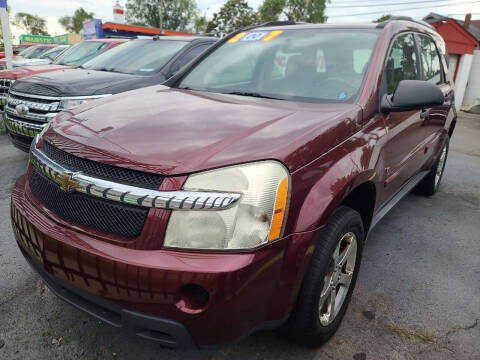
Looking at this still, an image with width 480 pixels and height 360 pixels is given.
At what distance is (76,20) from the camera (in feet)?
274

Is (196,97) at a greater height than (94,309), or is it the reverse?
(196,97)

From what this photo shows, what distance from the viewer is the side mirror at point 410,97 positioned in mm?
2363

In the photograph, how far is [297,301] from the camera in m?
1.84

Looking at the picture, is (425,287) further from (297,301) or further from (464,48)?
(464,48)

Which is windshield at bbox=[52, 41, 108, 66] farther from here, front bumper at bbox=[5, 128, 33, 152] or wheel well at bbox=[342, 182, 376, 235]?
wheel well at bbox=[342, 182, 376, 235]

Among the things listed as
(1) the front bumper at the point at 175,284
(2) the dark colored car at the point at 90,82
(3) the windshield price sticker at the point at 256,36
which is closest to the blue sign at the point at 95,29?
(2) the dark colored car at the point at 90,82

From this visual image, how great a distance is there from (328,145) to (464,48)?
730 inches

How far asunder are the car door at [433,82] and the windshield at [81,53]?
5.73 m

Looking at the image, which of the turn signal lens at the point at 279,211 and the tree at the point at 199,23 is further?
the tree at the point at 199,23

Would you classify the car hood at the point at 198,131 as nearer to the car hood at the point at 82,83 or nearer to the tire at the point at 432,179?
the car hood at the point at 82,83

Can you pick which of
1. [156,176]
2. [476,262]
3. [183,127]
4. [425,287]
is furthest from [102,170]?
[476,262]

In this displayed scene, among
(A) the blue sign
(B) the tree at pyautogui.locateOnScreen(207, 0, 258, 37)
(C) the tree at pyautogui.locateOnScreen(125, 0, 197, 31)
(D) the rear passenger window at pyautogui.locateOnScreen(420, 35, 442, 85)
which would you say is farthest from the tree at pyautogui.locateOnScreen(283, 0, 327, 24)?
(D) the rear passenger window at pyautogui.locateOnScreen(420, 35, 442, 85)

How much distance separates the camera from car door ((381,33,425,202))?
8.41 ft

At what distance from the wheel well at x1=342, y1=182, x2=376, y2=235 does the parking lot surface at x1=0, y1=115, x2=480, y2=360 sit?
0.57m
